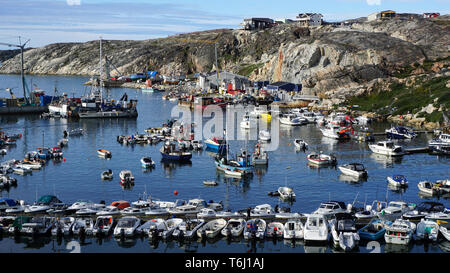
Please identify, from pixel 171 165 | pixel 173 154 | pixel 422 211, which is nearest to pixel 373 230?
pixel 422 211

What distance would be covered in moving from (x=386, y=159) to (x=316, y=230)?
34.2 m

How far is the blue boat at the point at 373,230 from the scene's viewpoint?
36.5 metres

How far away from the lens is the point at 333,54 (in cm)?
13862

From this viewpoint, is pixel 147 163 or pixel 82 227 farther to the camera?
pixel 147 163

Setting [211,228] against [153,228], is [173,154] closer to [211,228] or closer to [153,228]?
[211,228]

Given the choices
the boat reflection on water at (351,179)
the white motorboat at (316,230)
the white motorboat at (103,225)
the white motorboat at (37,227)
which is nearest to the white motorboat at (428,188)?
the boat reflection on water at (351,179)

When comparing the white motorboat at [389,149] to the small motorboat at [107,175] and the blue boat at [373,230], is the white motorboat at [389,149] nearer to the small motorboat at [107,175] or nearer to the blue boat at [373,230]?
the blue boat at [373,230]

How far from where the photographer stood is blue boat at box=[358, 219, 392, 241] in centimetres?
3650

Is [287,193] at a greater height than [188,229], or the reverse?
[287,193]

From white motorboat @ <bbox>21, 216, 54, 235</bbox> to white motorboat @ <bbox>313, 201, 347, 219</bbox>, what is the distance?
67.9ft

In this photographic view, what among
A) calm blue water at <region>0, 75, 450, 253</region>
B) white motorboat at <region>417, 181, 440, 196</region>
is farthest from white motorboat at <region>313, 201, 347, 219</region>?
white motorboat at <region>417, 181, 440, 196</region>

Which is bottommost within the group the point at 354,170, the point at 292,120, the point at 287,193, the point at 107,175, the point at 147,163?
the point at 287,193

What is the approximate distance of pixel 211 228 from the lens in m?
38.2
